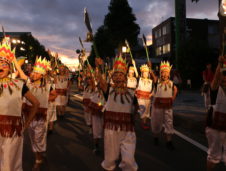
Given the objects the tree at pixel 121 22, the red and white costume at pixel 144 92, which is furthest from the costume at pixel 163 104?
the tree at pixel 121 22

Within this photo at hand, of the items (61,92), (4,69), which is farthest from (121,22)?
(4,69)

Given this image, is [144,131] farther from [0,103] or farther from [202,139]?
[0,103]

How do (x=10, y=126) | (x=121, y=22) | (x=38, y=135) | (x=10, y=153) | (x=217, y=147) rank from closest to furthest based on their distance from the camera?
(x=10, y=153) < (x=10, y=126) < (x=217, y=147) < (x=38, y=135) < (x=121, y=22)

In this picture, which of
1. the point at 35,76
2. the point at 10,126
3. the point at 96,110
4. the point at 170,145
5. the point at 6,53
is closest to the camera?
the point at 10,126

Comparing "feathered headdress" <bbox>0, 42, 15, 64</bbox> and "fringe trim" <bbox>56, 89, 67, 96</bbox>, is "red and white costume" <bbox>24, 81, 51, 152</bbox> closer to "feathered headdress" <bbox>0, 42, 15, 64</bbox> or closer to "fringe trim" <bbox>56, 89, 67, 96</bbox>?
"feathered headdress" <bbox>0, 42, 15, 64</bbox>

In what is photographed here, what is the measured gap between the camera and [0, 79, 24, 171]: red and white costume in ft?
10.8

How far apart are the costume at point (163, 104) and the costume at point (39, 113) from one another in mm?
2833

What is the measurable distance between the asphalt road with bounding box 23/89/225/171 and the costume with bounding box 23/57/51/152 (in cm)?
54

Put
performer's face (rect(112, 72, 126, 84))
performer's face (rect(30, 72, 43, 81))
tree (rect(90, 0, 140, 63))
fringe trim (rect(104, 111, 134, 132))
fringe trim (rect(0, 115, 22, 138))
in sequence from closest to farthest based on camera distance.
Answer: fringe trim (rect(0, 115, 22, 138))
fringe trim (rect(104, 111, 134, 132))
performer's face (rect(112, 72, 126, 84))
performer's face (rect(30, 72, 43, 81))
tree (rect(90, 0, 140, 63))

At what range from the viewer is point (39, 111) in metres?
5.03

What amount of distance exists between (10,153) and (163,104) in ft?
13.2

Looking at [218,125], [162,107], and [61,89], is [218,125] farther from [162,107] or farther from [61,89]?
[61,89]

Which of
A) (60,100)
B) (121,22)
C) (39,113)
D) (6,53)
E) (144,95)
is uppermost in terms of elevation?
(121,22)

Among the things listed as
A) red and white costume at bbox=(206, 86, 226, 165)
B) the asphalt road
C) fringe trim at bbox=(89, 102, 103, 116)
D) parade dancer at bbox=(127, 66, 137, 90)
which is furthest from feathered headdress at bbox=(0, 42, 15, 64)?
parade dancer at bbox=(127, 66, 137, 90)
